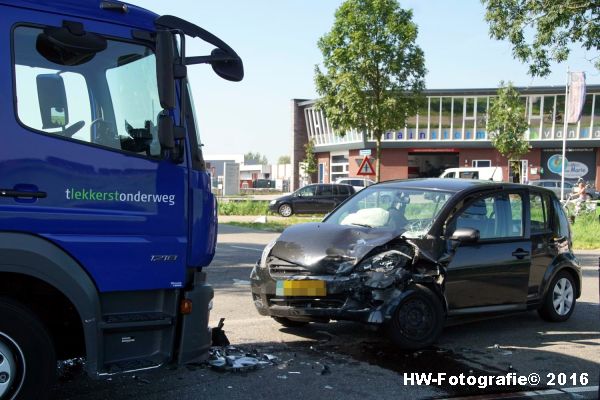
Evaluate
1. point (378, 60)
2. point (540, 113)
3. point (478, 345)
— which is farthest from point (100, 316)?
point (540, 113)

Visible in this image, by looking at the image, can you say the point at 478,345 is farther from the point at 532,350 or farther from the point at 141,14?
the point at 141,14

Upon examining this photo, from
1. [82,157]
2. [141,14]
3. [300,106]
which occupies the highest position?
[300,106]

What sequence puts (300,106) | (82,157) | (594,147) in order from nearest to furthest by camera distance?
1. (82,157)
2. (594,147)
3. (300,106)

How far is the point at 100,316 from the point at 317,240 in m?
2.76

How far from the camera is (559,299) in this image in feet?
24.4

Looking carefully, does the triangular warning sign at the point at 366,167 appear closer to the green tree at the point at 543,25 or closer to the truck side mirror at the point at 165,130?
the green tree at the point at 543,25

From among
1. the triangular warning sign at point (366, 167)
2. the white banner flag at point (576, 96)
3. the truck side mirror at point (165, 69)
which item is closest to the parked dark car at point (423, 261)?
the truck side mirror at point (165, 69)

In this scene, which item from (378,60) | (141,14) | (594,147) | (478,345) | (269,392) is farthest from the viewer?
(594,147)

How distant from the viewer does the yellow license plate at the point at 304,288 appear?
225 inches

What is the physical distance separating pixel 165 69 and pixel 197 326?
1787 mm

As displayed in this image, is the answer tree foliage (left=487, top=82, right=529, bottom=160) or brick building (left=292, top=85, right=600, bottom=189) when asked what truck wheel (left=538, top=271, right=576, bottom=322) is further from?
brick building (left=292, top=85, right=600, bottom=189)

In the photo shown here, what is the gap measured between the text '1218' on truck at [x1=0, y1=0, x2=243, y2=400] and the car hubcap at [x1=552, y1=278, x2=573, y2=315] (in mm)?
4989

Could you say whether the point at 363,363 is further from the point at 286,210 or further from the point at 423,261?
the point at 286,210

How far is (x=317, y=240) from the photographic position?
6102 millimetres
